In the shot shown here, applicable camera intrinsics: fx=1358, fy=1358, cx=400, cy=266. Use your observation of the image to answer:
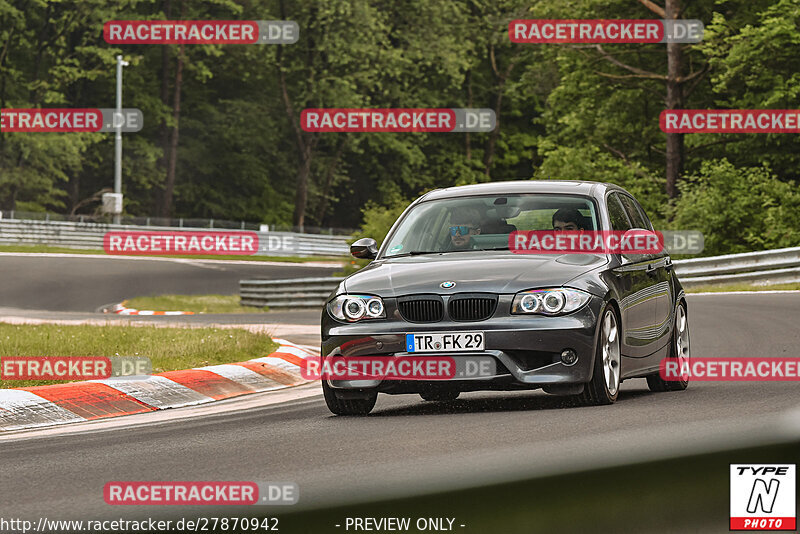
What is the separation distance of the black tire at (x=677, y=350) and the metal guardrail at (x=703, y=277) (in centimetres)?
1451

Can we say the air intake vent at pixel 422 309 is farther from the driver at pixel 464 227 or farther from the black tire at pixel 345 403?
the driver at pixel 464 227

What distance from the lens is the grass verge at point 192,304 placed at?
31391 mm

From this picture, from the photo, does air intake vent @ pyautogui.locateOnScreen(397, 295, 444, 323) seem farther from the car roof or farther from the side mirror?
the car roof

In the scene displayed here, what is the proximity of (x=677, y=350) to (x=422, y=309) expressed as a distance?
2912 mm

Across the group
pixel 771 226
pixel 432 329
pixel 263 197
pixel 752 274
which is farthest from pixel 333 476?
pixel 263 197

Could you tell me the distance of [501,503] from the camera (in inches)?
161

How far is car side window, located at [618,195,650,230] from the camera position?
11086 mm

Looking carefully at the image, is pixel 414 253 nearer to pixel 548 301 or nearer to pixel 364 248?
pixel 364 248

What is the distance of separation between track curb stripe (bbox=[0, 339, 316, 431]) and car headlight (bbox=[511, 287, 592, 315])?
333cm

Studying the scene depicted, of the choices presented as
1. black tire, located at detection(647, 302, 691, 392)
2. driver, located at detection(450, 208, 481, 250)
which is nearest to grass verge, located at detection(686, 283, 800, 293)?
black tire, located at detection(647, 302, 691, 392)

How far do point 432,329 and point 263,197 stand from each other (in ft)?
217

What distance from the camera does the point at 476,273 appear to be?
9000 mm

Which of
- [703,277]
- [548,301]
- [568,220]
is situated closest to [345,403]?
[548,301]

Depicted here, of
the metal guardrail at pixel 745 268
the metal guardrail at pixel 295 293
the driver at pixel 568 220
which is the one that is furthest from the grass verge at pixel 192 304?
the driver at pixel 568 220
